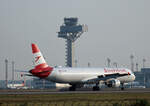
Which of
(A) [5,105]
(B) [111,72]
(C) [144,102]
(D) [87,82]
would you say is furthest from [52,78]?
(C) [144,102]

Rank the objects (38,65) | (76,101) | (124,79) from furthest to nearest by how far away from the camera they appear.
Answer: (124,79) < (38,65) < (76,101)

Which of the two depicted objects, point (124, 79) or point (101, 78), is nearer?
point (101, 78)

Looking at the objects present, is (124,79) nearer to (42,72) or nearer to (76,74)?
(76,74)

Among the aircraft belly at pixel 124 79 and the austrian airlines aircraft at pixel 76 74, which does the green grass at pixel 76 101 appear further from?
the aircraft belly at pixel 124 79

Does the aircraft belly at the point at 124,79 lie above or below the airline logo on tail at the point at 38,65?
below

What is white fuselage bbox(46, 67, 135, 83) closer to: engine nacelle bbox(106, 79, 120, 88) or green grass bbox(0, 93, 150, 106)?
engine nacelle bbox(106, 79, 120, 88)

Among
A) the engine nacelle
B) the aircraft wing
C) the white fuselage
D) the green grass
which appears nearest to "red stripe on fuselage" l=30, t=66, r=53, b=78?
the white fuselage

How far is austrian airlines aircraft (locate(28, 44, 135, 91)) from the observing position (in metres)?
84.4

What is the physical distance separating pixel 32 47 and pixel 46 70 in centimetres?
522

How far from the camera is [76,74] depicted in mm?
89688

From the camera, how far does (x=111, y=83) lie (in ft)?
295

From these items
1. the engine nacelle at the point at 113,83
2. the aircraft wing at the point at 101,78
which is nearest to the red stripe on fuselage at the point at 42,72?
the aircraft wing at the point at 101,78

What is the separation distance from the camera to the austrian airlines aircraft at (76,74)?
277 feet

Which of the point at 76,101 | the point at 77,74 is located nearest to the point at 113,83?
the point at 77,74
